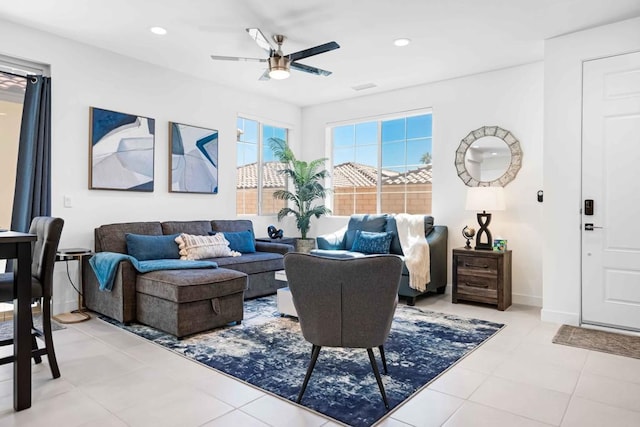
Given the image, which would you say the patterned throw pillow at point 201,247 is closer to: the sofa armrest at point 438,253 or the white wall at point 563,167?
the sofa armrest at point 438,253

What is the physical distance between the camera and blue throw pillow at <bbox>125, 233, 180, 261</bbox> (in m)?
4.11

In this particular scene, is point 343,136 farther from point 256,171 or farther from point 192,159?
point 192,159

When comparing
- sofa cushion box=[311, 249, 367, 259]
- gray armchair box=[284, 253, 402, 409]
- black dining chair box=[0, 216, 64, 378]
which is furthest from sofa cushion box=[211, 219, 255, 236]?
gray armchair box=[284, 253, 402, 409]

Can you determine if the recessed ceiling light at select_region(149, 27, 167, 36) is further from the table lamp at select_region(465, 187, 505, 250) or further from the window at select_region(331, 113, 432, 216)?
the table lamp at select_region(465, 187, 505, 250)

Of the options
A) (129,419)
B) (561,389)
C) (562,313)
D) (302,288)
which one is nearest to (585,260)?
(562,313)

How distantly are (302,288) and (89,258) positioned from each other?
2.87 meters

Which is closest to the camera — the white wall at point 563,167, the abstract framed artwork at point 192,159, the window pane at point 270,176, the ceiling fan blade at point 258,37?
the ceiling fan blade at point 258,37

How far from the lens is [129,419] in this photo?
80.0 inches

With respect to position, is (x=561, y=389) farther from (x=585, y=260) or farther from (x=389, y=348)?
(x=585, y=260)

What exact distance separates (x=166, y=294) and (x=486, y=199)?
3.41m

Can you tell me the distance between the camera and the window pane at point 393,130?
19.0 feet

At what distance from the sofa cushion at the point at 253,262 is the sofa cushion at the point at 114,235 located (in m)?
0.93

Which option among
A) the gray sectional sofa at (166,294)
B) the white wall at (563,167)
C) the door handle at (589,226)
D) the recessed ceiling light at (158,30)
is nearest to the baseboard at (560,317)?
the white wall at (563,167)

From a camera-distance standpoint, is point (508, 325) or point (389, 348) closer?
point (389, 348)
